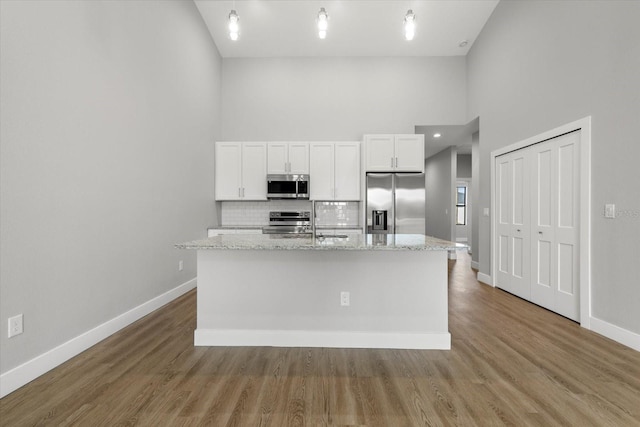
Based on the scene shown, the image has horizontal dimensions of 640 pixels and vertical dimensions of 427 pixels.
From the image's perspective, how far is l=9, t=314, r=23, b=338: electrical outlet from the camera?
1801mm

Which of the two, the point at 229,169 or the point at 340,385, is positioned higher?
the point at 229,169

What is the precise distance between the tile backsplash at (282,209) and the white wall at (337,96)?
47.5 inches

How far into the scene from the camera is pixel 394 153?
195 inches

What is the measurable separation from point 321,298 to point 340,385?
710mm

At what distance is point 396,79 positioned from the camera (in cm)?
532

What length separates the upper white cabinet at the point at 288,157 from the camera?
506 cm

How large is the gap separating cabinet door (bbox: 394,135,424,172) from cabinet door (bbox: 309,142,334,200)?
1.11 m

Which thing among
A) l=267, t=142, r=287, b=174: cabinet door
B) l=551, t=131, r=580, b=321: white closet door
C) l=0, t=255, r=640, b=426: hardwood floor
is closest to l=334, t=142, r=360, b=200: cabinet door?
l=267, t=142, r=287, b=174: cabinet door

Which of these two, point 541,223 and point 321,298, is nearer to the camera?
point 321,298

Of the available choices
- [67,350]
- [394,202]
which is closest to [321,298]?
[67,350]

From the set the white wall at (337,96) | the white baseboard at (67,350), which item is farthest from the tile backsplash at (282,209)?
the white baseboard at (67,350)

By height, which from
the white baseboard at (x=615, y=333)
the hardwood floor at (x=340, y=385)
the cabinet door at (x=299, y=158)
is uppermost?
the cabinet door at (x=299, y=158)

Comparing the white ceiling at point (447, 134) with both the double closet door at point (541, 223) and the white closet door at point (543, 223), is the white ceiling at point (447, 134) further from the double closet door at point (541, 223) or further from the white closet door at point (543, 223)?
the white closet door at point (543, 223)

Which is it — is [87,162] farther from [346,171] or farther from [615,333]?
[615,333]
